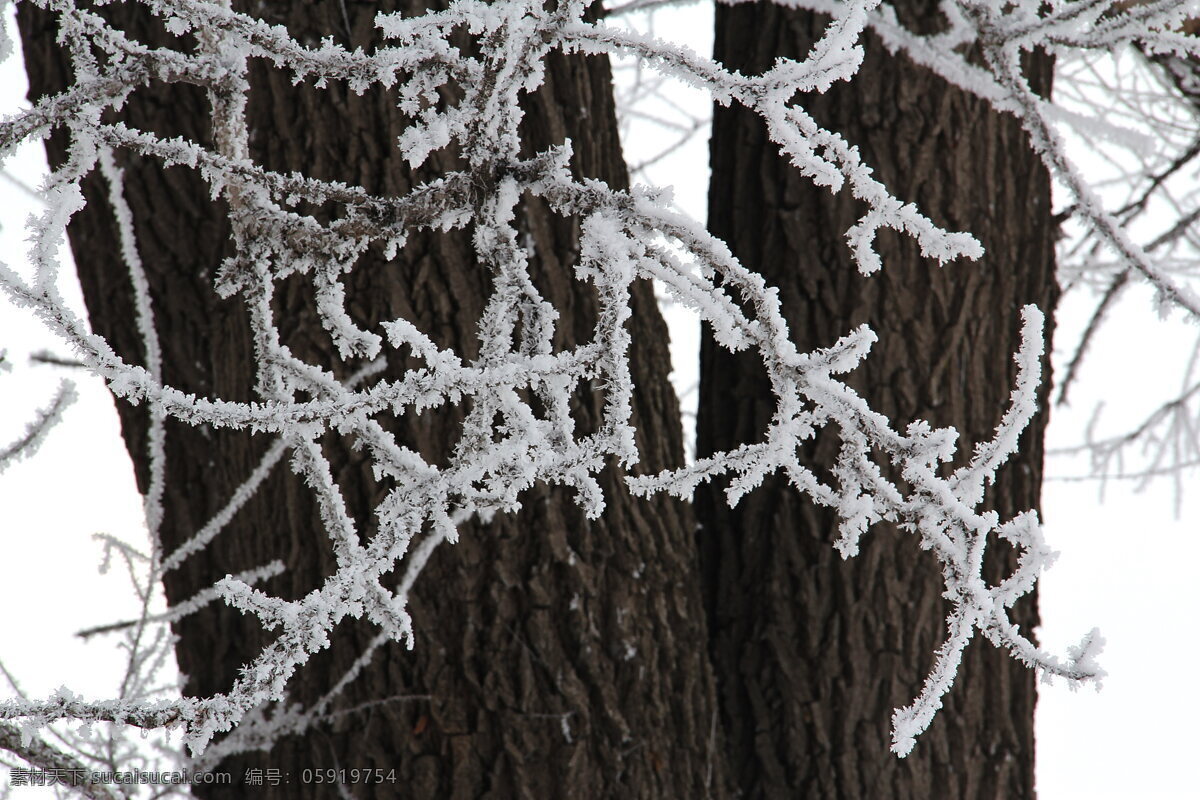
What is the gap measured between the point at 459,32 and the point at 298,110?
303 mm

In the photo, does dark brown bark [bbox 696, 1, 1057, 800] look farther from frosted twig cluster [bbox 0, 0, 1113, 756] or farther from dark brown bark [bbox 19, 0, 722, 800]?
frosted twig cluster [bbox 0, 0, 1113, 756]

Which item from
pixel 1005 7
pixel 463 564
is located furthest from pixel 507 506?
pixel 1005 7

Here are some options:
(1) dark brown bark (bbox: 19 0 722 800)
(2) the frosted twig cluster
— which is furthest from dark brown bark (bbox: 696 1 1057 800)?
(2) the frosted twig cluster

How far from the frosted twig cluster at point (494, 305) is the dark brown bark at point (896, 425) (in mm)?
898

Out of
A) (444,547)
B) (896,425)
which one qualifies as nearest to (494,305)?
(444,547)

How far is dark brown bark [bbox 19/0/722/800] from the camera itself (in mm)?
1639

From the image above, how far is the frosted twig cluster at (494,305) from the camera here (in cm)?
84

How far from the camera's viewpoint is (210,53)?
3.28ft

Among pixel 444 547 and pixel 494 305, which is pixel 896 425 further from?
pixel 494 305

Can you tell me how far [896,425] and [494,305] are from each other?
127 cm

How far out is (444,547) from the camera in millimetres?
1673

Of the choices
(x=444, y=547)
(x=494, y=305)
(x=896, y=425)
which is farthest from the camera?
(x=896, y=425)

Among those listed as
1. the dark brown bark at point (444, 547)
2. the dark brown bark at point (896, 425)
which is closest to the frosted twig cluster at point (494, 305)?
the dark brown bark at point (444, 547)

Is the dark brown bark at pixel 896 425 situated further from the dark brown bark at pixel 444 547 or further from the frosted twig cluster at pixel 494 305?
the frosted twig cluster at pixel 494 305
